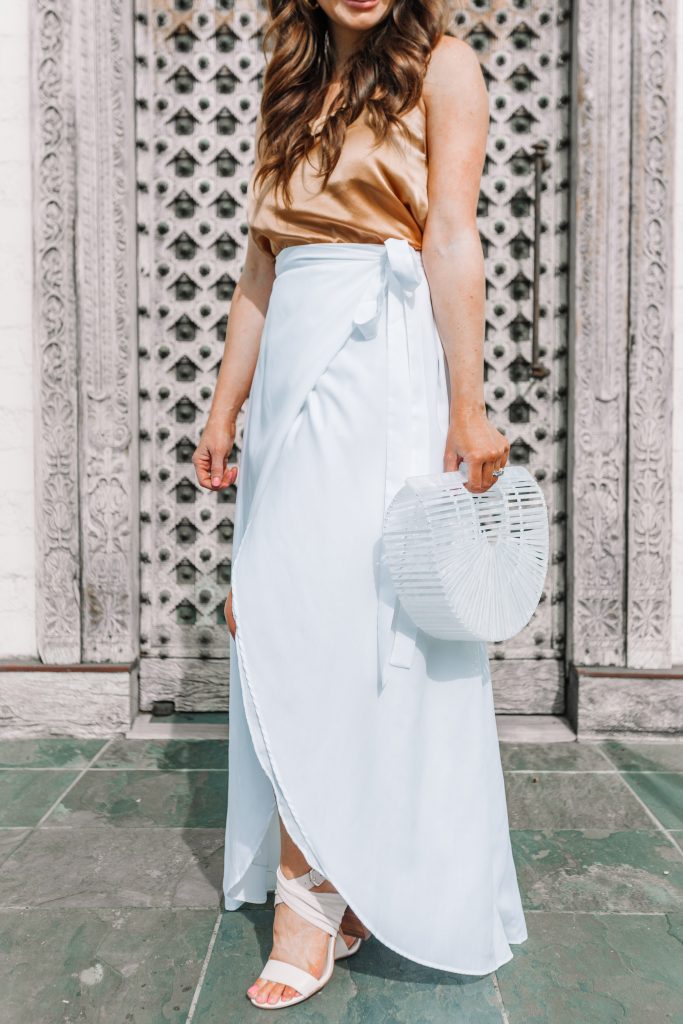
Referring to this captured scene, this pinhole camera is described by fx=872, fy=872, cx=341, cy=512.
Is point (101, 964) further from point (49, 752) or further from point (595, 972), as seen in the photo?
point (49, 752)

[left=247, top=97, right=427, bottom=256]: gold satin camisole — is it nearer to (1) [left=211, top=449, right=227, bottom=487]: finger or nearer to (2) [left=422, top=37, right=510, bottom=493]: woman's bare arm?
(2) [left=422, top=37, right=510, bottom=493]: woman's bare arm

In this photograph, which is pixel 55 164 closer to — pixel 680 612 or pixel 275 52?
pixel 275 52

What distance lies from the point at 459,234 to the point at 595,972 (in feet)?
5.28

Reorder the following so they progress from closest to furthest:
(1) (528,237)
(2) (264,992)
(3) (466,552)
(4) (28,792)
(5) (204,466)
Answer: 1. (3) (466,552)
2. (2) (264,992)
3. (5) (204,466)
4. (4) (28,792)
5. (1) (528,237)

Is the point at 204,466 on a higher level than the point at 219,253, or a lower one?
lower

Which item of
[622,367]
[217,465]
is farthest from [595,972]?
[622,367]

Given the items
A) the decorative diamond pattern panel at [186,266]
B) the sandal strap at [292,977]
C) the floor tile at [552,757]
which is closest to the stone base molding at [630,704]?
the floor tile at [552,757]

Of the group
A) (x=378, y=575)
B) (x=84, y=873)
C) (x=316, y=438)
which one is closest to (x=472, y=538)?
(x=378, y=575)

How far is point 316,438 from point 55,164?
8.33 ft

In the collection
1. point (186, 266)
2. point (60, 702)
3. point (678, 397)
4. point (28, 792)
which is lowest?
point (28, 792)

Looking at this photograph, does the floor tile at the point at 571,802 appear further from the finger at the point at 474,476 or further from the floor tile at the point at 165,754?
the finger at the point at 474,476

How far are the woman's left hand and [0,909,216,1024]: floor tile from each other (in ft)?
4.05

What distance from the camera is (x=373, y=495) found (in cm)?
173

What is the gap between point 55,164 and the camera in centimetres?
361
